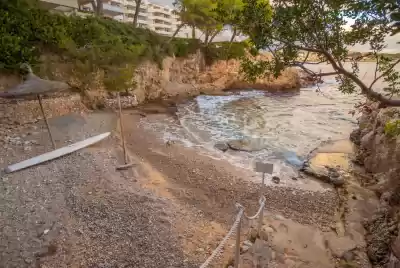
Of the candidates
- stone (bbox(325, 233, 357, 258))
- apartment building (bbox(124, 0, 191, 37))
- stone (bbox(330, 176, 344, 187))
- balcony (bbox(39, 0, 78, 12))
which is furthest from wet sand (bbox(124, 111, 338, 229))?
apartment building (bbox(124, 0, 191, 37))

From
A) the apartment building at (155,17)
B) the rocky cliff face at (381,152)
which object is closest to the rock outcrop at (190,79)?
the rocky cliff face at (381,152)

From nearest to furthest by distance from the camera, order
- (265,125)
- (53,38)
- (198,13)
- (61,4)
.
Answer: (53,38)
(265,125)
(61,4)
(198,13)

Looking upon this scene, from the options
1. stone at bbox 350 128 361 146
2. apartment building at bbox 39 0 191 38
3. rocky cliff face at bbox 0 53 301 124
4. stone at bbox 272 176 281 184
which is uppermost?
apartment building at bbox 39 0 191 38

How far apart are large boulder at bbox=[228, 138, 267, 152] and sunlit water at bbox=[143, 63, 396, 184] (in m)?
0.29

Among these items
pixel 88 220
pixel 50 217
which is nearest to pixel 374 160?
pixel 88 220

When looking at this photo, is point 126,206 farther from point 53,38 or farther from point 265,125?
point 53,38

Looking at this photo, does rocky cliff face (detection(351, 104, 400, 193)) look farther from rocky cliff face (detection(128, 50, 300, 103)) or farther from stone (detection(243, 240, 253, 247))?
rocky cliff face (detection(128, 50, 300, 103))

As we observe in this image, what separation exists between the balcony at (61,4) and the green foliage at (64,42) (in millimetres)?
2598

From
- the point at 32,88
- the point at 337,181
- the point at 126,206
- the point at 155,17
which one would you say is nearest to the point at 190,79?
the point at 32,88

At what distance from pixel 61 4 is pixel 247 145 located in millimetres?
18462

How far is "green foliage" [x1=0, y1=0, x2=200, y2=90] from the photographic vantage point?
13.3 m

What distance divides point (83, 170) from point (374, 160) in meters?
11.1

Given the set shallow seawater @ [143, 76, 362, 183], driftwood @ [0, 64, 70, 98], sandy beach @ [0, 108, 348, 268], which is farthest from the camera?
shallow seawater @ [143, 76, 362, 183]

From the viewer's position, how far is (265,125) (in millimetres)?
17688
